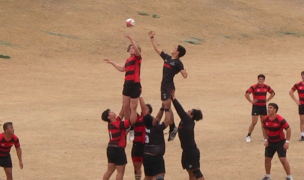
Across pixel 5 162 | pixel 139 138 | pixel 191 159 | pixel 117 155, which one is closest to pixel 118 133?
pixel 117 155

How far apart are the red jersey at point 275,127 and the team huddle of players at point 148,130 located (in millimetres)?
2304

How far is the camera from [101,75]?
38688 mm

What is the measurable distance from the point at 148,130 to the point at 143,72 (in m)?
25.6

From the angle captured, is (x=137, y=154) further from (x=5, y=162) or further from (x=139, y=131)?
(x=5, y=162)

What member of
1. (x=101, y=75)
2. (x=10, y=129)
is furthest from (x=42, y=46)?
(x=10, y=129)

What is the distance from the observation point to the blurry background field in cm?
1914

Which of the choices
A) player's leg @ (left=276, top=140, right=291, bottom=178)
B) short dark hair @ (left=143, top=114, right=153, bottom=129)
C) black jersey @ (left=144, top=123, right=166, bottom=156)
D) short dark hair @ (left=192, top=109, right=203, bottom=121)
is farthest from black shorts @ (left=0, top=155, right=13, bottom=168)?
player's leg @ (left=276, top=140, right=291, bottom=178)

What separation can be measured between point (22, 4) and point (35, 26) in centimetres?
514

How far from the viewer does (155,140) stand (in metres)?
14.0

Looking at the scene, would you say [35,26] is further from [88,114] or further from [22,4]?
[88,114]

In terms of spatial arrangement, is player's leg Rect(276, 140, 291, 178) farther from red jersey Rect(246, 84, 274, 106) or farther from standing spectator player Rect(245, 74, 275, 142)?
red jersey Rect(246, 84, 274, 106)

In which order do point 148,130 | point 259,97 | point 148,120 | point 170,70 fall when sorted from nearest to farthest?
point 148,120, point 148,130, point 170,70, point 259,97

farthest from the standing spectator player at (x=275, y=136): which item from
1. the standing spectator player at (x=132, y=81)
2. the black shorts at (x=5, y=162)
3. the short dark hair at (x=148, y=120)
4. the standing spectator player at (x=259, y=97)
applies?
the black shorts at (x=5, y=162)

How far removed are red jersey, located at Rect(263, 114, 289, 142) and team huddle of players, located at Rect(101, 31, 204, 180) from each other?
2304mm
